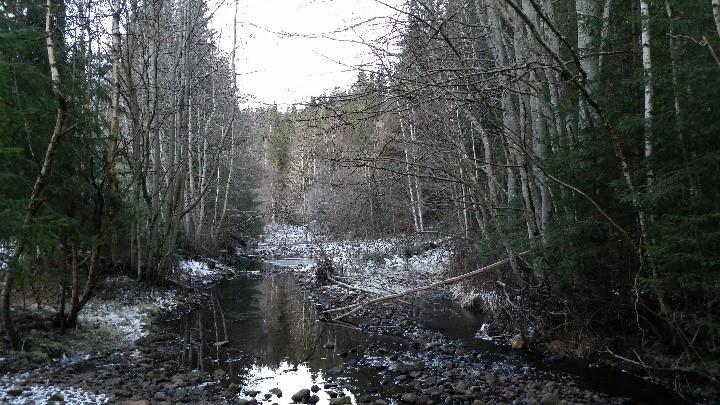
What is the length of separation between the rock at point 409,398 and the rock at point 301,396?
125 centimetres

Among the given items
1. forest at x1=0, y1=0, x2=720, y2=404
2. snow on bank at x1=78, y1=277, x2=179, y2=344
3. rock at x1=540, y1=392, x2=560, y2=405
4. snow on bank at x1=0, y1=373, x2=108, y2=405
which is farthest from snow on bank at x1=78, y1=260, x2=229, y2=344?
rock at x1=540, y1=392, x2=560, y2=405

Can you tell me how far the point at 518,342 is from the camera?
9305 mm

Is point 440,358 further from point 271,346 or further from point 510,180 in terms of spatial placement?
point 510,180

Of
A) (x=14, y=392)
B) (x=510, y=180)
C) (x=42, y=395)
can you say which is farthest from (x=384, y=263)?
(x=14, y=392)

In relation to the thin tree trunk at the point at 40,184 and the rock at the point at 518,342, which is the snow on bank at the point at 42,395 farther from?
the rock at the point at 518,342

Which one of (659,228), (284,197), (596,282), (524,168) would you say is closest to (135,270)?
(524,168)

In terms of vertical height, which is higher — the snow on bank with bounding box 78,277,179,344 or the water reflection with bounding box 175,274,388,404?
the snow on bank with bounding box 78,277,179,344

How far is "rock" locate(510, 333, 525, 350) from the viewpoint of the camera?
30.3 ft

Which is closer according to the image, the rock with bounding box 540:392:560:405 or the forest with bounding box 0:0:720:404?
the forest with bounding box 0:0:720:404

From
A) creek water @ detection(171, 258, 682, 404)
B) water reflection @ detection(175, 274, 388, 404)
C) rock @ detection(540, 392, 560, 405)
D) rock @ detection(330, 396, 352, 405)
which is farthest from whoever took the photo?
water reflection @ detection(175, 274, 388, 404)

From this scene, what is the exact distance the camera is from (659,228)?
610cm

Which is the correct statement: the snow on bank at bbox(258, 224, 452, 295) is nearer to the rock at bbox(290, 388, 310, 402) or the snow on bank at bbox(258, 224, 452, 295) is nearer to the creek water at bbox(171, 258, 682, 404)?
the creek water at bbox(171, 258, 682, 404)

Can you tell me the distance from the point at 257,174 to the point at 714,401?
102 feet

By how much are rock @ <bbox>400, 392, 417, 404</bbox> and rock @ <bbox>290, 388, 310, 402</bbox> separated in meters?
1.25
